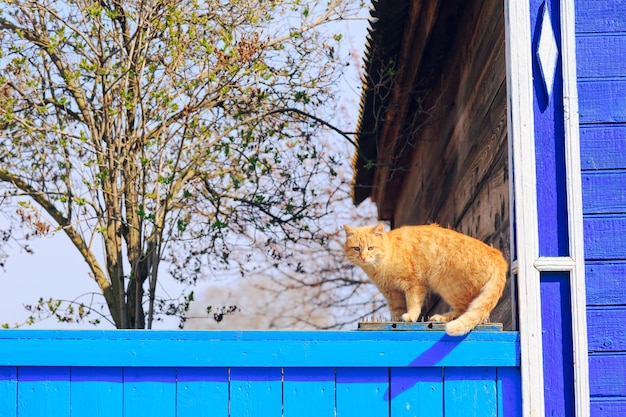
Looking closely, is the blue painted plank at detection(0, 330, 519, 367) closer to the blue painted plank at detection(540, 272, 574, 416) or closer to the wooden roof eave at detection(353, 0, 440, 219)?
the blue painted plank at detection(540, 272, 574, 416)

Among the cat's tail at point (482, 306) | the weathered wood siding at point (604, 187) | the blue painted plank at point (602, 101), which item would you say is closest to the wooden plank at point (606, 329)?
the weathered wood siding at point (604, 187)

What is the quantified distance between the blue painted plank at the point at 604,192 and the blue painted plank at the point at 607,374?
57 centimetres

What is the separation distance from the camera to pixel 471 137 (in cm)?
555

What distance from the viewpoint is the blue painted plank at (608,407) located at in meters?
3.48

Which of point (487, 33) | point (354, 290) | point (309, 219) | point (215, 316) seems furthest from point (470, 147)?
point (354, 290)

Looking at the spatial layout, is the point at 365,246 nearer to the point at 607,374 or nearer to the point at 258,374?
the point at 258,374

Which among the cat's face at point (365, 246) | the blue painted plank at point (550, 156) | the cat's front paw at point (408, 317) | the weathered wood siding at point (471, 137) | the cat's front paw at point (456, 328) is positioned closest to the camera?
the cat's front paw at point (456, 328)

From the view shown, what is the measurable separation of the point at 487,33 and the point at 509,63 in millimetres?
1310

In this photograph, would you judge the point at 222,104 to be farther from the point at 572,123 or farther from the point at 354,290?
the point at 354,290

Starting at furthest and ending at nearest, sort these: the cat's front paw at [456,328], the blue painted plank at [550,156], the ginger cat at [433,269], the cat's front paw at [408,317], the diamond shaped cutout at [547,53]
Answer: the cat's front paw at [408,317]
the ginger cat at [433,269]
the diamond shaped cutout at [547,53]
the blue painted plank at [550,156]
the cat's front paw at [456,328]

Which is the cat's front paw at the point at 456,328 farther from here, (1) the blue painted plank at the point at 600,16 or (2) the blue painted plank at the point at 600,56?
(1) the blue painted plank at the point at 600,16

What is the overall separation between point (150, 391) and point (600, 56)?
7.38 ft

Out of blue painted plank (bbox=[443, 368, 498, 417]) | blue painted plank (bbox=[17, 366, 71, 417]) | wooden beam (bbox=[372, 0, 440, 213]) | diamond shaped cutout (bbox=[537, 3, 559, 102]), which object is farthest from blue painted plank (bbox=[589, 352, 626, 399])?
wooden beam (bbox=[372, 0, 440, 213])

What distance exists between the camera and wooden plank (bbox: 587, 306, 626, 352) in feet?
11.6
